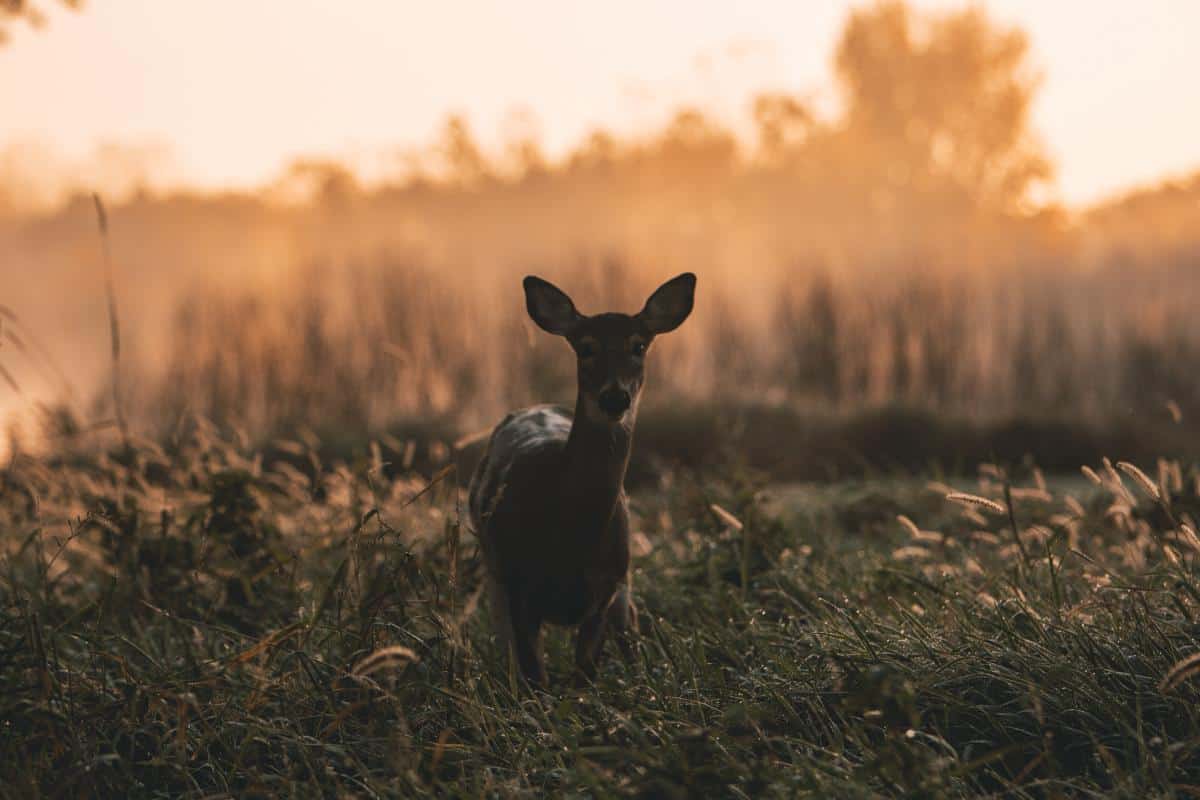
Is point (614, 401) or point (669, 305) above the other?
point (669, 305)

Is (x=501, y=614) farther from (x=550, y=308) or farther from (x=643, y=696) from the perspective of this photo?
(x=550, y=308)

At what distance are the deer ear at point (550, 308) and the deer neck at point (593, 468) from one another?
245 mm

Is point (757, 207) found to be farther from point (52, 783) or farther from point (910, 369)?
point (52, 783)

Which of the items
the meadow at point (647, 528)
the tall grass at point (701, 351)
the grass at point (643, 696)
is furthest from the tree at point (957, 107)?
the grass at point (643, 696)

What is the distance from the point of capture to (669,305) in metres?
3.78

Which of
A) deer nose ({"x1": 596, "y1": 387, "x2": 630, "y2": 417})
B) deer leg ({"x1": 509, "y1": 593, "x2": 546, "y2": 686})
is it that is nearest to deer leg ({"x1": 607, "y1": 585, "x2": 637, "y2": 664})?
deer leg ({"x1": 509, "y1": 593, "x2": 546, "y2": 686})

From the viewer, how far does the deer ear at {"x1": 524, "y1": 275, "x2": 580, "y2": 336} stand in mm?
3727

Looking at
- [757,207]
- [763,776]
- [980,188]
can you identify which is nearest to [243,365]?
[763,776]

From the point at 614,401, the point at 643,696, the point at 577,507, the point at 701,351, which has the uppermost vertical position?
the point at 614,401

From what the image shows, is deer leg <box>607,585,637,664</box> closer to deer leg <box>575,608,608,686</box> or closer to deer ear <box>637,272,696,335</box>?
deer leg <box>575,608,608,686</box>

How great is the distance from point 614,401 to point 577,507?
1.21ft

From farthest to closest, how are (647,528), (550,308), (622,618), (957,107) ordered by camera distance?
(957,107), (647,528), (622,618), (550,308)

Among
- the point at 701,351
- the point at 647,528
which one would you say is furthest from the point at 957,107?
the point at 647,528

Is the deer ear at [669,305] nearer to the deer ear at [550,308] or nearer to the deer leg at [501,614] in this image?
the deer ear at [550,308]
